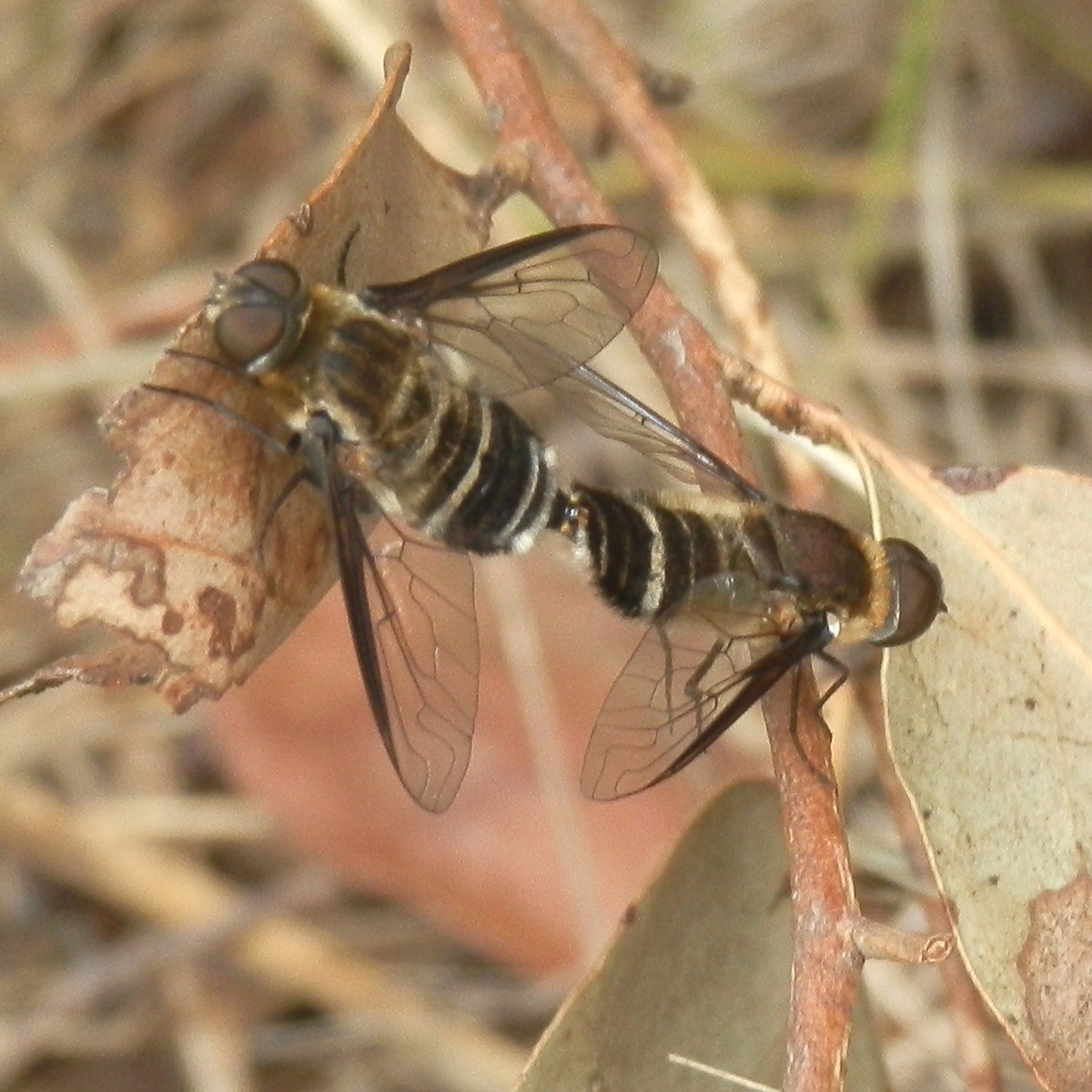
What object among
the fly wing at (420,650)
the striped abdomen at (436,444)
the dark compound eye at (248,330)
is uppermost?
the dark compound eye at (248,330)

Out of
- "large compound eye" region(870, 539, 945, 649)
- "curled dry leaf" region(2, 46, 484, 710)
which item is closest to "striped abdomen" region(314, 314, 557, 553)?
"curled dry leaf" region(2, 46, 484, 710)

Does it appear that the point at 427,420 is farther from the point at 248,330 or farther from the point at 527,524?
the point at 248,330

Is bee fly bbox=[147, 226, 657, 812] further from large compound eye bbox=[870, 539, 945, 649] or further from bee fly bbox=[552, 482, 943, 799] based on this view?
large compound eye bbox=[870, 539, 945, 649]

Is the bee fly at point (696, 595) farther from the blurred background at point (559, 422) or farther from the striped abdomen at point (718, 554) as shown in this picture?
the blurred background at point (559, 422)

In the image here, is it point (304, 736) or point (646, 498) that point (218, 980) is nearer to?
point (304, 736)

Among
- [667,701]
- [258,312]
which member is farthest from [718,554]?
[258,312]

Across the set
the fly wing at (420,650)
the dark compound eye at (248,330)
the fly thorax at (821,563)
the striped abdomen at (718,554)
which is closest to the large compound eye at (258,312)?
the dark compound eye at (248,330)
